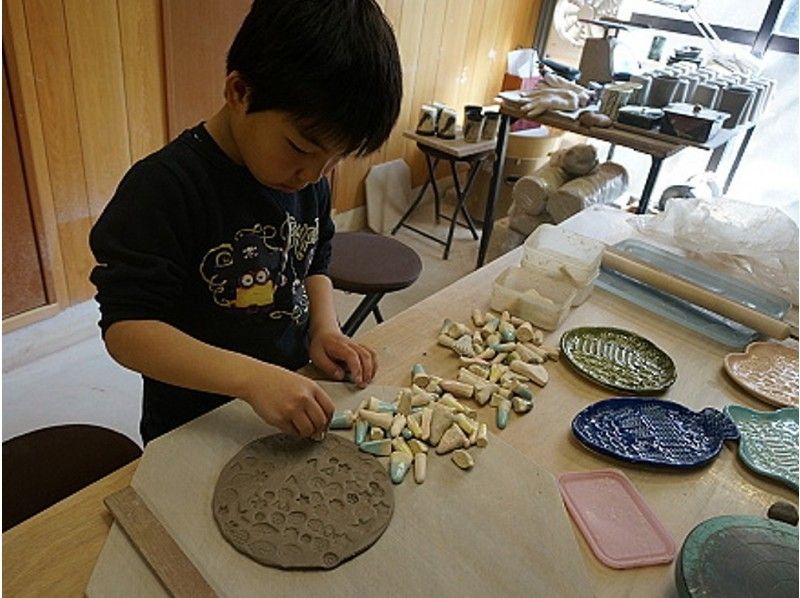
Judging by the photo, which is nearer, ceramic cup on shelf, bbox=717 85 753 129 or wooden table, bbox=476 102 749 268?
wooden table, bbox=476 102 749 268

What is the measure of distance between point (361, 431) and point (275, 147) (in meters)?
0.34

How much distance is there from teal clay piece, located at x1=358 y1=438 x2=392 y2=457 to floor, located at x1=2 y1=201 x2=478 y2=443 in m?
1.20

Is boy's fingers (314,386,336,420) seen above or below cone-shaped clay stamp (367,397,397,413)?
above

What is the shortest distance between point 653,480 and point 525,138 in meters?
2.48

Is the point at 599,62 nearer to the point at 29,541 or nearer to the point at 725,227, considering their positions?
the point at 725,227

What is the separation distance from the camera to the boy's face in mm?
666

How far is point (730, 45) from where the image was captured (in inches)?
115

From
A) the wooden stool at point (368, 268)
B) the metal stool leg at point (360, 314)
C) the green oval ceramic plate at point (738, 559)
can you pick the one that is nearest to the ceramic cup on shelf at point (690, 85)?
the wooden stool at point (368, 268)

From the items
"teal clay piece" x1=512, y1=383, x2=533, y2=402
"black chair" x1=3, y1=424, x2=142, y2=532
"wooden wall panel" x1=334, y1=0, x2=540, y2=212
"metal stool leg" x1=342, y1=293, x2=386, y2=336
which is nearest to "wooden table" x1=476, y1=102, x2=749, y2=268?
"wooden wall panel" x1=334, y1=0, x2=540, y2=212

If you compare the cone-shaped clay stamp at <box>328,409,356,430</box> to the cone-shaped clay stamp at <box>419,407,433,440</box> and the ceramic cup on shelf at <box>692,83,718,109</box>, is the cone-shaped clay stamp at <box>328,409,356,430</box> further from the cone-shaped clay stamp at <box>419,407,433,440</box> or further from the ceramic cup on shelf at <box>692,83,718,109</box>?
the ceramic cup on shelf at <box>692,83,718,109</box>

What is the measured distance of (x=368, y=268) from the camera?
5.11 feet

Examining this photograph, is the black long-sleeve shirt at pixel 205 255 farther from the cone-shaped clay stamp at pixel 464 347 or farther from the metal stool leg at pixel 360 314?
the metal stool leg at pixel 360 314

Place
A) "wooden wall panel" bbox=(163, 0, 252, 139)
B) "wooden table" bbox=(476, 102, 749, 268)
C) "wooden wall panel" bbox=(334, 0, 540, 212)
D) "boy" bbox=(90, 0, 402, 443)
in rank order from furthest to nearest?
"wooden wall panel" bbox=(334, 0, 540, 212) → "wooden table" bbox=(476, 102, 749, 268) → "wooden wall panel" bbox=(163, 0, 252, 139) → "boy" bbox=(90, 0, 402, 443)

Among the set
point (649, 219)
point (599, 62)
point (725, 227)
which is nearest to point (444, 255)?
point (599, 62)
